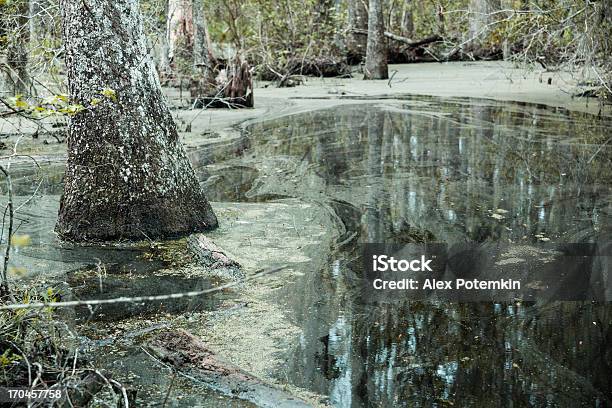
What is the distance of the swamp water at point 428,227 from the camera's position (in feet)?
13.0

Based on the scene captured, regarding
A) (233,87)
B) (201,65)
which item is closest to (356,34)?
(233,87)

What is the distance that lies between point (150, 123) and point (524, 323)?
3189 mm

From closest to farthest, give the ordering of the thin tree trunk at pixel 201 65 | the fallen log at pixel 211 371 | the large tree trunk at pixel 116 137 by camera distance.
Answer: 1. the fallen log at pixel 211 371
2. the large tree trunk at pixel 116 137
3. the thin tree trunk at pixel 201 65

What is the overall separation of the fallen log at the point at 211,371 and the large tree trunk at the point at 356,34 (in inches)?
774

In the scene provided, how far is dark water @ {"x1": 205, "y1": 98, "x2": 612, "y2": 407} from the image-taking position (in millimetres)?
3938

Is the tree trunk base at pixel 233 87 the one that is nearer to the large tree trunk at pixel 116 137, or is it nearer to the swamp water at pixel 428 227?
the swamp water at pixel 428 227

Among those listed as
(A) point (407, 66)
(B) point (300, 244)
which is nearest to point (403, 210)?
(B) point (300, 244)

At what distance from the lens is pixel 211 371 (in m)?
3.96

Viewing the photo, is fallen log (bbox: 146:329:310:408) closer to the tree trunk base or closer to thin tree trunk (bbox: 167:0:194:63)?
the tree trunk base

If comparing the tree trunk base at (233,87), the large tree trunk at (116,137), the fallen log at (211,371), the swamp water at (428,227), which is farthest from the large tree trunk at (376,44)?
the fallen log at (211,371)

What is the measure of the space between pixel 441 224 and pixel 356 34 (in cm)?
1745

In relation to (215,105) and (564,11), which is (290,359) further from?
(215,105)

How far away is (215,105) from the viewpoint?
15.6m

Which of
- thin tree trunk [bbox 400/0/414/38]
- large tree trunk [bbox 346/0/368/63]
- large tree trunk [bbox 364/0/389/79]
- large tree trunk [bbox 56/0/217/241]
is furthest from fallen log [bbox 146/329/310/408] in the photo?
thin tree trunk [bbox 400/0/414/38]
